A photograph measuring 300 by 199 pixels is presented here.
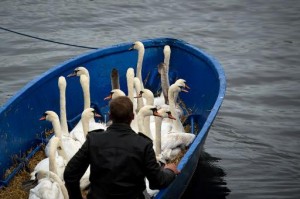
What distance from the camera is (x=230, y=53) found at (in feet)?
69.6

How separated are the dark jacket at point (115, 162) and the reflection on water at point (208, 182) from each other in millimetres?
4534

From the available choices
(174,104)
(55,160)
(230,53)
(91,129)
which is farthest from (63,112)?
(230,53)

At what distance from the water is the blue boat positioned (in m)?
1.59

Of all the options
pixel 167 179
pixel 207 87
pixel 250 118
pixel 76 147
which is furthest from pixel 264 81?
pixel 167 179

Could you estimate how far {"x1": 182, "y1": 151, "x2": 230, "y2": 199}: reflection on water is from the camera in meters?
11.5

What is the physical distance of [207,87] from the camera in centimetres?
1248

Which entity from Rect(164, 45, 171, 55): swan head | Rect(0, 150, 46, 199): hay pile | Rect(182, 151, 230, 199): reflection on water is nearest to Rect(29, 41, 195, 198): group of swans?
Rect(0, 150, 46, 199): hay pile

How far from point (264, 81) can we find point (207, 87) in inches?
253

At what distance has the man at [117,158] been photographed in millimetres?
6438

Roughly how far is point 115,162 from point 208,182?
19.0 feet

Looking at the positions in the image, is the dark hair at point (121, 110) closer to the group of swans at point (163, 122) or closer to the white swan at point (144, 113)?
the white swan at point (144, 113)

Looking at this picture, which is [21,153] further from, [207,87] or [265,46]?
[265,46]

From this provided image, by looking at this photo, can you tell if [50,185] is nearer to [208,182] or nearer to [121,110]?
[121,110]

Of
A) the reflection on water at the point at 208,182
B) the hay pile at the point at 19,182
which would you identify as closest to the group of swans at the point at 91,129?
the hay pile at the point at 19,182
